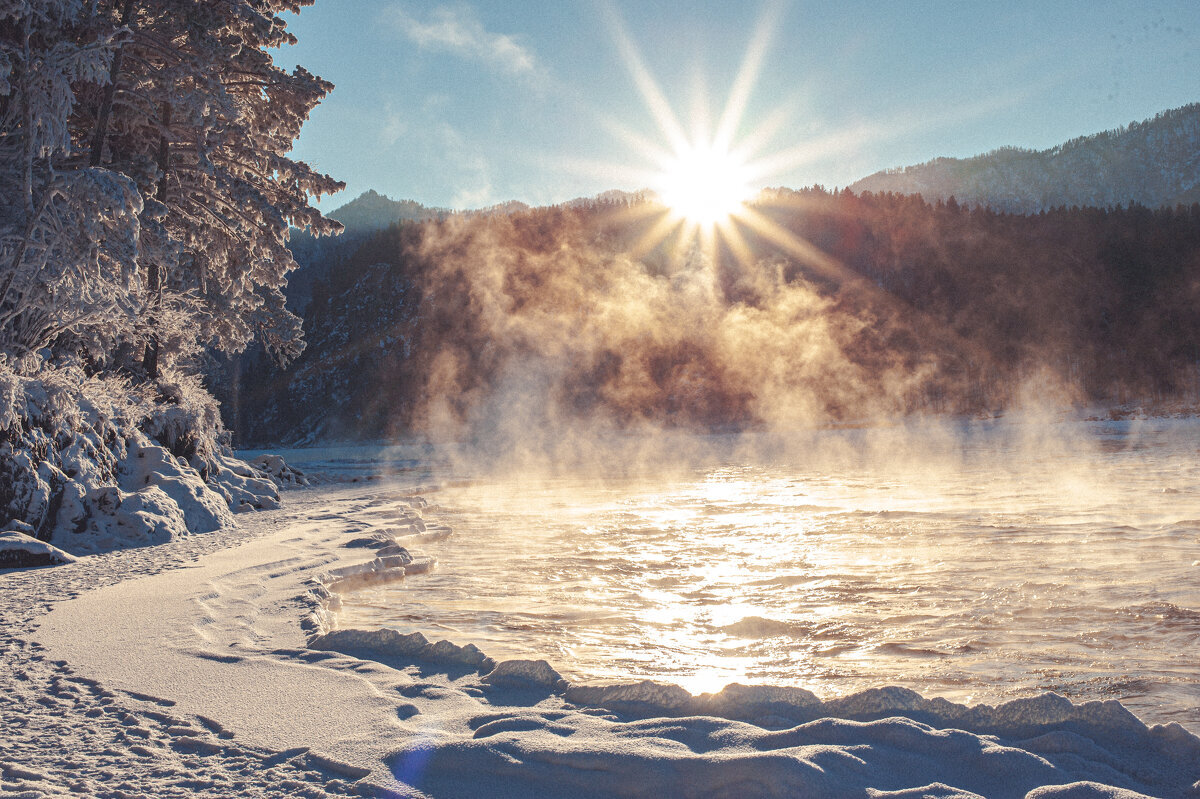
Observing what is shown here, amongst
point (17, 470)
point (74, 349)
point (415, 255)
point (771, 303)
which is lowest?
point (17, 470)

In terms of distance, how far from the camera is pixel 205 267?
13156 mm

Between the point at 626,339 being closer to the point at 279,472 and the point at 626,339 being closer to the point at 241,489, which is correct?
the point at 279,472

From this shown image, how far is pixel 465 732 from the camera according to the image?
270cm

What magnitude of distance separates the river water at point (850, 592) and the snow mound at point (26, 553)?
2.99 metres

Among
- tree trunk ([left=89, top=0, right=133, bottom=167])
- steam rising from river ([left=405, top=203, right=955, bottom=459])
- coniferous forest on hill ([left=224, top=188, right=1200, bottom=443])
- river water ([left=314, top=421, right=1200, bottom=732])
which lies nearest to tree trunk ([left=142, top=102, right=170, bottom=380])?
tree trunk ([left=89, top=0, right=133, bottom=167])

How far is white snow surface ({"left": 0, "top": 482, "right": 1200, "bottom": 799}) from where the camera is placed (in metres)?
2.28

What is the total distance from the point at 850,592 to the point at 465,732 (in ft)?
11.5

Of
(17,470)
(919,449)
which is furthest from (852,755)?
(919,449)

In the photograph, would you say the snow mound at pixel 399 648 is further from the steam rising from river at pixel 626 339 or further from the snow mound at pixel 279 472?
the steam rising from river at pixel 626 339

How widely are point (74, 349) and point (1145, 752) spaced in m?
12.6

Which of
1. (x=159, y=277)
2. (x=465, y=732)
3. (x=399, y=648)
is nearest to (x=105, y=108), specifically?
(x=159, y=277)

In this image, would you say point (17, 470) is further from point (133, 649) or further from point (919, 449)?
point (919, 449)

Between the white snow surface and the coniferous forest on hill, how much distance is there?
59237 mm

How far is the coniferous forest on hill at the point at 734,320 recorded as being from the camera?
7138 centimetres
